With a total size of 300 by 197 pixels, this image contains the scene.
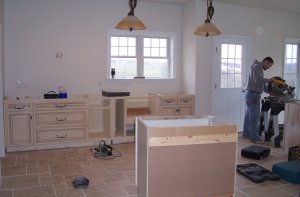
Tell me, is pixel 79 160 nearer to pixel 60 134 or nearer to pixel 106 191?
pixel 60 134

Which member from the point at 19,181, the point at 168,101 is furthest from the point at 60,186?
the point at 168,101

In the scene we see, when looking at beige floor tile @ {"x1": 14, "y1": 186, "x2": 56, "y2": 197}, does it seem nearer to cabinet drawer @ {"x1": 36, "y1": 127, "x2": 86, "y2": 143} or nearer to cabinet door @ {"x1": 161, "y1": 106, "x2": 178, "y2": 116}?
cabinet drawer @ {"x1": 36, "y1": 127, "x2": 86, "y2": 143}

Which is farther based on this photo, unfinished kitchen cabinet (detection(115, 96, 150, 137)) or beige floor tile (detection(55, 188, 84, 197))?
unfinished kitchen cabinet (detection(115, 96, 150, 137))

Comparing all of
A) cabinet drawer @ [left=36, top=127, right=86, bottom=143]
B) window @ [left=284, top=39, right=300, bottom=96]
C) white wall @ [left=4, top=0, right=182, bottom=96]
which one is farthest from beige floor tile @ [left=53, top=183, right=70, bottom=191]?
window @ [left=284, top=39, right=300, bottom=96]

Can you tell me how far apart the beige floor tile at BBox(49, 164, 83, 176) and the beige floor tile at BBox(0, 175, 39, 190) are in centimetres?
29

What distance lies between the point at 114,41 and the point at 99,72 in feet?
2.42

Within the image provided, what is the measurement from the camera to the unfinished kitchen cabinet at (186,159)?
276 cm

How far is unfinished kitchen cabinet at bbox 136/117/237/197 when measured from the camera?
2758mm

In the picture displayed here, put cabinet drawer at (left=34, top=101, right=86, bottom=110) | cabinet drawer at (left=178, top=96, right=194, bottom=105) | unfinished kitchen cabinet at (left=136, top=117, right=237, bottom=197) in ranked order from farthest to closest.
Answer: cabinet drawer at (left=178, top=96, right=194, bottom=105)
cabinet drawer at (left=34, top=101, right=86, bottom=110)
unfinished kitchen cabinet at (left=136, top=117, right=237, bottom=197)

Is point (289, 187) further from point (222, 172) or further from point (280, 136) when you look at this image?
point (280, 136)

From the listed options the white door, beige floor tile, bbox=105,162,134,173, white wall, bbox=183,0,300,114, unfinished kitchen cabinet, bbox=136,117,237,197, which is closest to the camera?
unfinished kitchen cabinet, bbox=136,117,237,197

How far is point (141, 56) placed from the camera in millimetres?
6645

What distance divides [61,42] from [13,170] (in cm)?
264

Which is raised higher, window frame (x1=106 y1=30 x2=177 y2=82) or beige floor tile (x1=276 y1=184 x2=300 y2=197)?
window frame (x1=106 y1=30 x2=177 y2=82)
